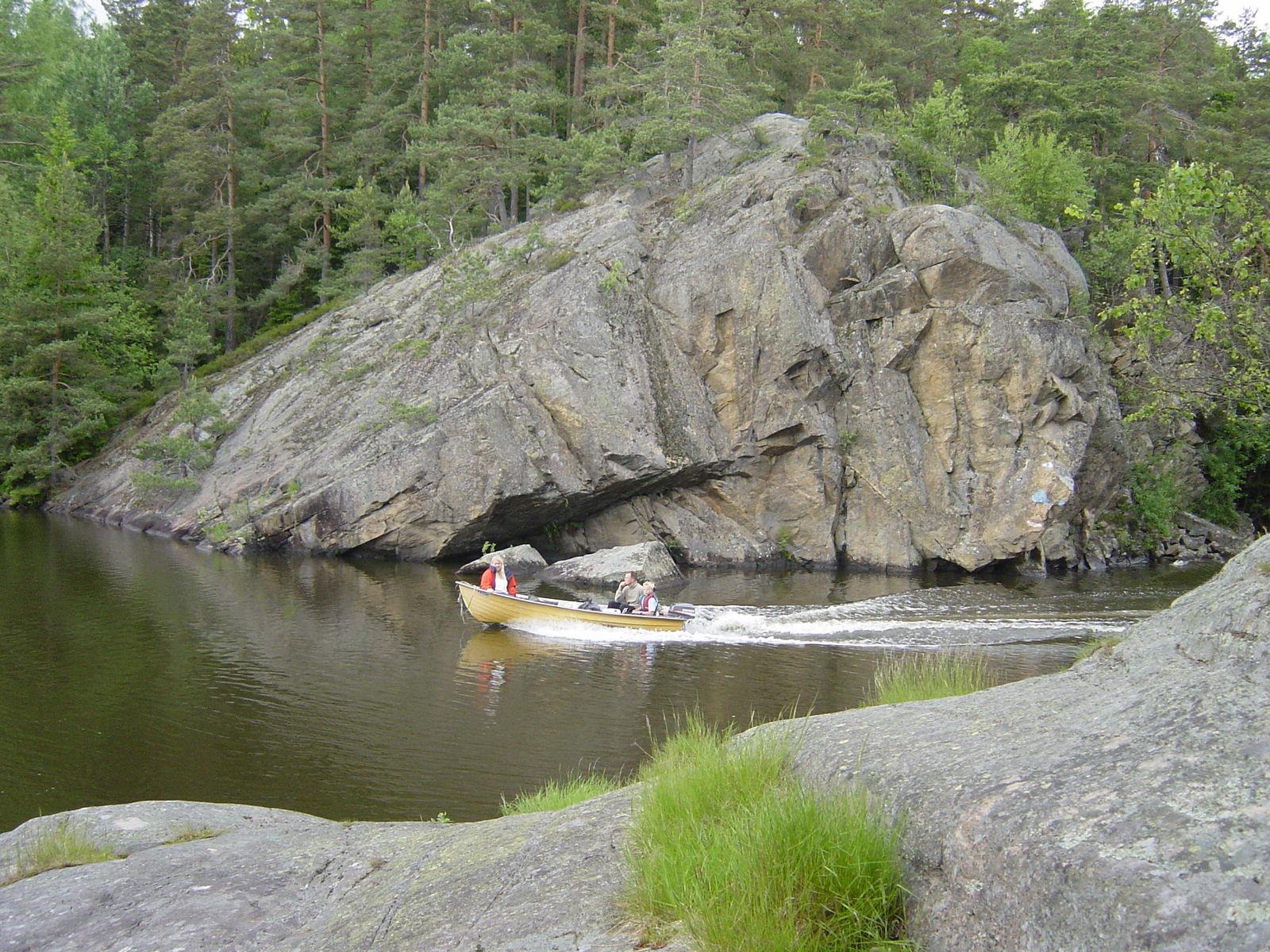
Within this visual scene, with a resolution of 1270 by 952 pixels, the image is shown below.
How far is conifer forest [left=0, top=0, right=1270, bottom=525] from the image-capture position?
39875 millimetres

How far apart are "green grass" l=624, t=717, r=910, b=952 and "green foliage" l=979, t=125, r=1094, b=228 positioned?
38.3 metres

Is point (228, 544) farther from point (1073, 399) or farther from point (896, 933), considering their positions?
point (896, 933)

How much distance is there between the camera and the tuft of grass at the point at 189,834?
7.29 m

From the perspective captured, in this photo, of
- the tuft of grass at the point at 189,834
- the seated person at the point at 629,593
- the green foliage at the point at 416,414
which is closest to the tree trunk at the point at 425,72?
the green foliage at the point at 416,414

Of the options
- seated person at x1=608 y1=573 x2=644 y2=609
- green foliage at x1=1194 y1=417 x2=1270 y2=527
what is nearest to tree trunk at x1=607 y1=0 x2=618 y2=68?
seated person at x1=608 y1=573 x2=644 y2=609

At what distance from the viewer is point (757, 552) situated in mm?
33938

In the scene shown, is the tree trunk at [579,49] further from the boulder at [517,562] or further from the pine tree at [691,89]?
the boulder at [517,562]

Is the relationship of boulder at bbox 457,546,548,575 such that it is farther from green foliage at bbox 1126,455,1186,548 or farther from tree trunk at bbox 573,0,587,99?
tree trunk at bbox 573,0,587,99

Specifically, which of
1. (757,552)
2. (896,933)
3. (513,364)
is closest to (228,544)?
(513,364)

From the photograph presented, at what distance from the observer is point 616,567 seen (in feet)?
96.1

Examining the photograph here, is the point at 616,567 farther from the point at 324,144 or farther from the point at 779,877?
the point at 324,144

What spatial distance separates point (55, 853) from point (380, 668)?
39.4ft

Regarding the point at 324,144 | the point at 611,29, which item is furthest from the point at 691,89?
the point at 324,144

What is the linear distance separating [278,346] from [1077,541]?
35.1 metres
